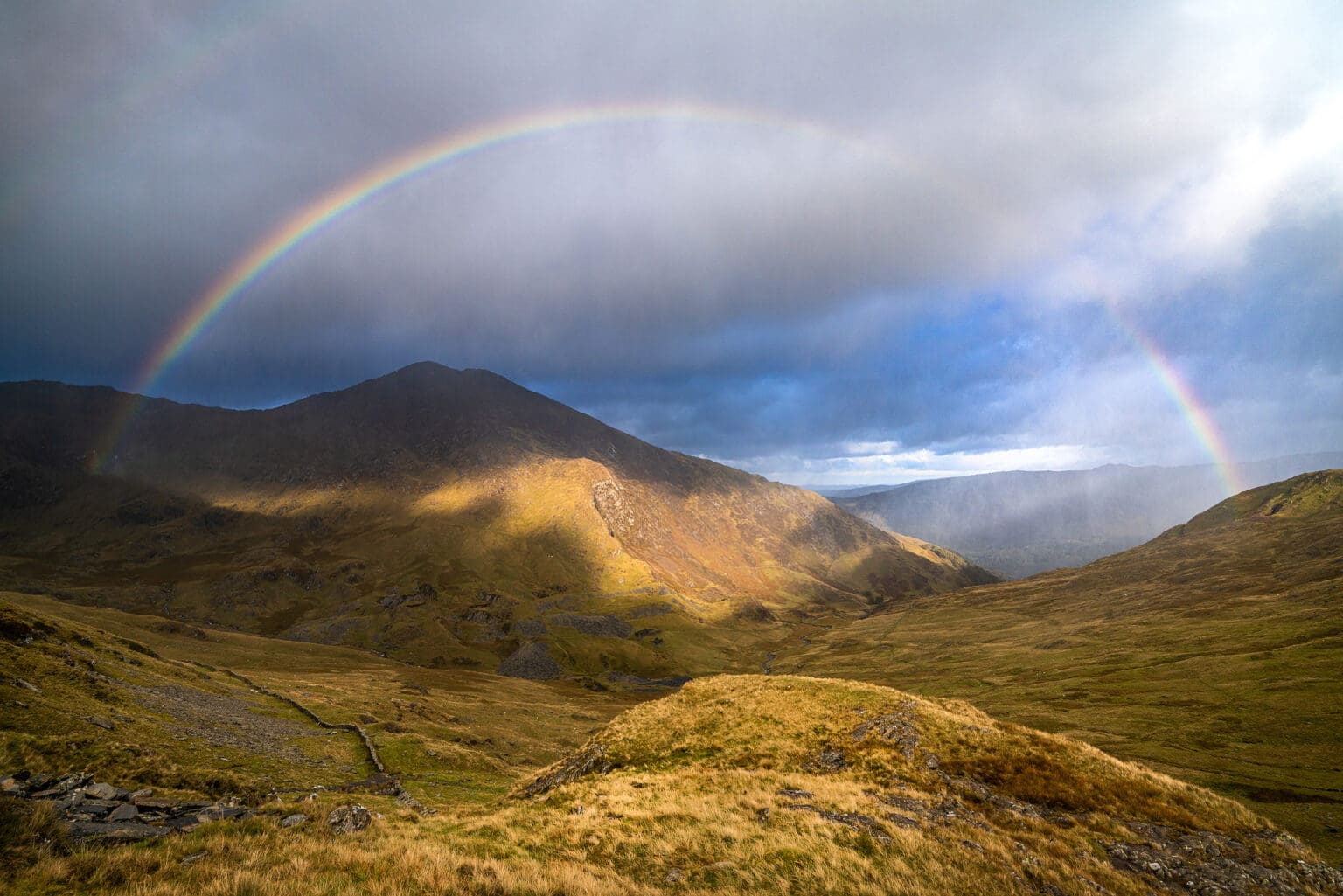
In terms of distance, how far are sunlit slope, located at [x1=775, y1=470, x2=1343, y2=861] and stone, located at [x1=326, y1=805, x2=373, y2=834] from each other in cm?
4187

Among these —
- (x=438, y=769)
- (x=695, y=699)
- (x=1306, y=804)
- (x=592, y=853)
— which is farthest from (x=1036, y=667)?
(x=592, y=853)

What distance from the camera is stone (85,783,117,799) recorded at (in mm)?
15758

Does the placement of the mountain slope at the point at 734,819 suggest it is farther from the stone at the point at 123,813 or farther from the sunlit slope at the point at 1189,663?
the sunlit slope at the point at 1189,663

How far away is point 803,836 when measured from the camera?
17375 mm

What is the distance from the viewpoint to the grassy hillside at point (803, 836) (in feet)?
40.5

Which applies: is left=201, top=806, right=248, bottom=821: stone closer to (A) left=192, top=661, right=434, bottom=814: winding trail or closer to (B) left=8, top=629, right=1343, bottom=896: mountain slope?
(B) left=8, top=629, right=1343, bottom=896: mountain slope

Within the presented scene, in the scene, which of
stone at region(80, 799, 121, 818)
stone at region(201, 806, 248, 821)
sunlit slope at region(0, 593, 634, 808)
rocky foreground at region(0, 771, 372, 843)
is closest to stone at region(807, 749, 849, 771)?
Answer: rocky foreground at region(0, 771, 372, 843)

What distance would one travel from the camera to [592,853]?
1680 centimetres

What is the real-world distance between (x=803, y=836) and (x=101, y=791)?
21912 mm

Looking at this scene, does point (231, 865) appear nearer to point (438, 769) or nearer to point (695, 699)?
point (695, 699)

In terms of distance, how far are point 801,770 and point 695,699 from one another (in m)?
12.5

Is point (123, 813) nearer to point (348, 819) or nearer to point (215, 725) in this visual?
point (348, 819)

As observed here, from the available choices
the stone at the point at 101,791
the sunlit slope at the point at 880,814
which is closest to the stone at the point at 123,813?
the stone at the point at 101,791

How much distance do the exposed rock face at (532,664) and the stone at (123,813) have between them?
165m
